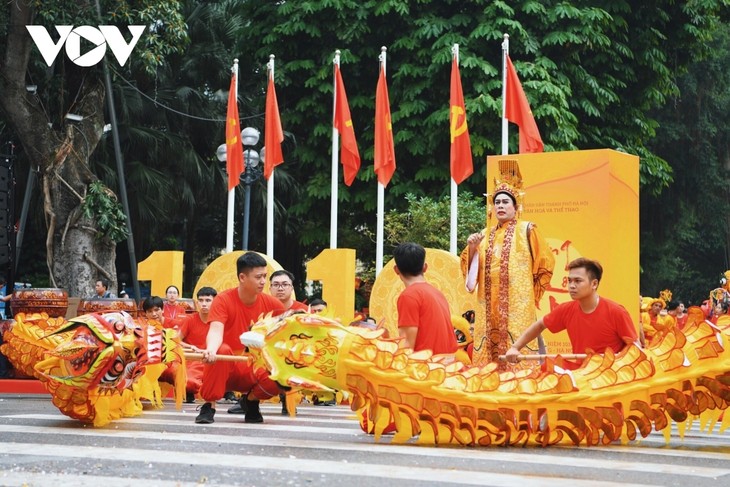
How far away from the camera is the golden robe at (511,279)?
398 inches

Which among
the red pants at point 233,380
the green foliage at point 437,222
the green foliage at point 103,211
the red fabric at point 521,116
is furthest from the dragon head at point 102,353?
the green foliage at point 437,222

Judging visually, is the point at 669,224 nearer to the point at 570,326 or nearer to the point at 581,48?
the point at 581,48

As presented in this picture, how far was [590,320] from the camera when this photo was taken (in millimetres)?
8461

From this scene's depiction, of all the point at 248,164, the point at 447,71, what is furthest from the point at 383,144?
the point at 447,71

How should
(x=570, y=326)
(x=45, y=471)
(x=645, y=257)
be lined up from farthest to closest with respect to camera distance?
(x=645, y=257), (x=570, y=326), (x=45, y=471)

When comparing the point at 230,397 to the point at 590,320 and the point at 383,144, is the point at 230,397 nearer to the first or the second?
the point at 590,320

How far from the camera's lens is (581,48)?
26.7m

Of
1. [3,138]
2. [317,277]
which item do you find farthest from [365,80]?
[317,277]

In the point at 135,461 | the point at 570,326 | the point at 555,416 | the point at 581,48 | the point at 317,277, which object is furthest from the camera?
the point at 581,48

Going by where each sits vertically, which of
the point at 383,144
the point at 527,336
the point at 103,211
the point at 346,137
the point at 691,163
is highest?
the point at 691,163

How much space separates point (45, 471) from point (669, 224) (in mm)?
31352

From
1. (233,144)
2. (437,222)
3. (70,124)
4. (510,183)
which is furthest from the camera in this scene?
(437,222)

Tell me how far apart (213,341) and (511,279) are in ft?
8.97

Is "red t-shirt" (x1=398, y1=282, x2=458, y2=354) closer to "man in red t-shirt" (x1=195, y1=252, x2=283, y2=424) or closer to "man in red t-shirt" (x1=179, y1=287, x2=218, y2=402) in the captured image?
"man in red t-shirt" (x1=195, y1=252, x2=283, y2=424)
